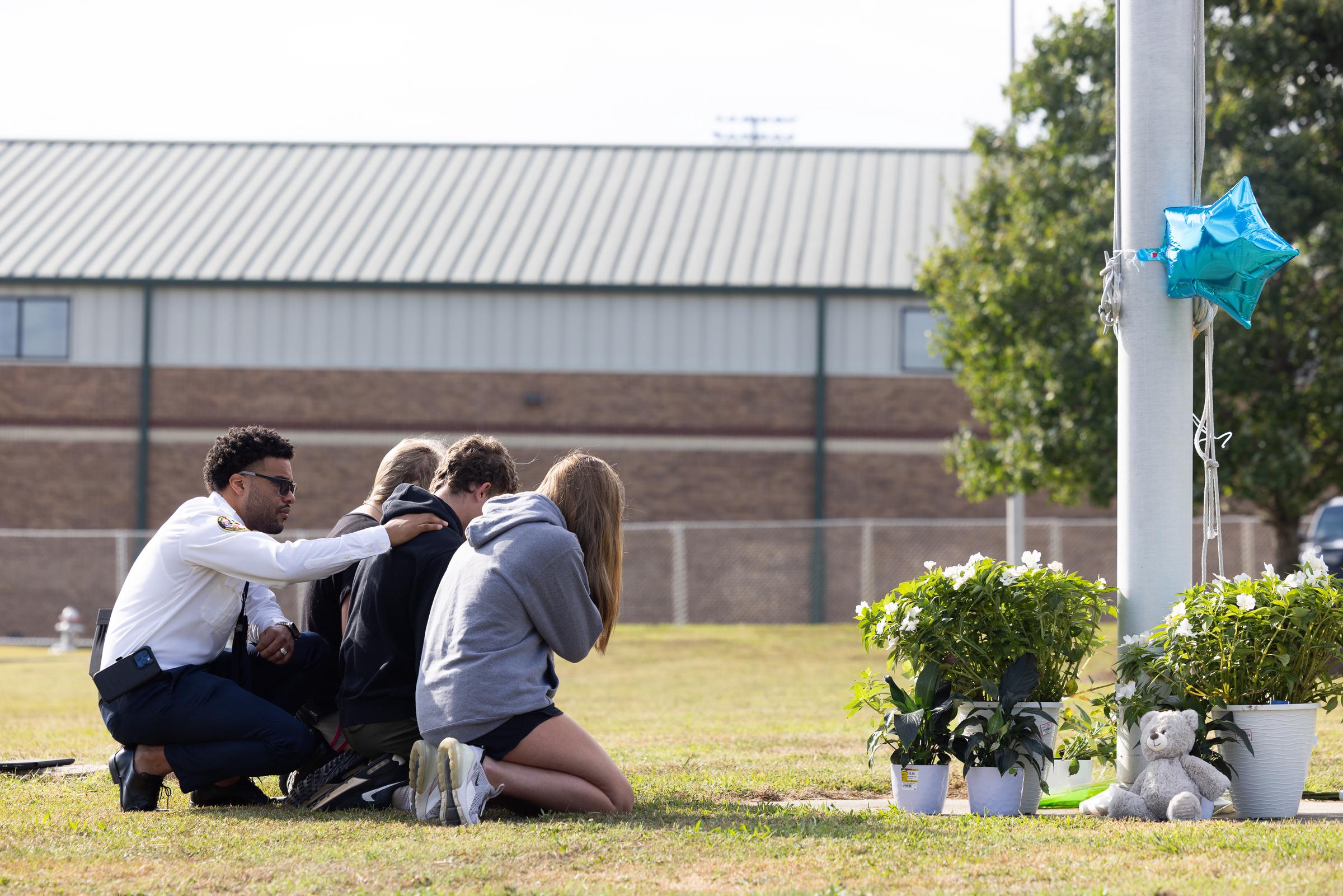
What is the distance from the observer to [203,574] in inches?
240

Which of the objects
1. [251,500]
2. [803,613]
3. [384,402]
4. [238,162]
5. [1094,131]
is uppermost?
[238,162]

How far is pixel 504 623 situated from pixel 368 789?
1.06 m

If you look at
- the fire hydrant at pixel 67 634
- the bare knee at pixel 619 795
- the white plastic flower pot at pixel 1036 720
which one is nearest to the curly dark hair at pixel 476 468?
the bare knee at pixel 619 795

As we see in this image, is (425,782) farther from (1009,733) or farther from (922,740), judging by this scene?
(1009,733)

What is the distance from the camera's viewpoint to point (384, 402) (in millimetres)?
27203

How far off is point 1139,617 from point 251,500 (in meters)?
3.89

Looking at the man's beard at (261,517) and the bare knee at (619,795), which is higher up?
the man's beard at (261,517)

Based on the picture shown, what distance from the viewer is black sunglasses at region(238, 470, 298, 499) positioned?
6309 mm

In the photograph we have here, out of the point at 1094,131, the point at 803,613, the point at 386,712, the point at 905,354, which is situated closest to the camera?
the point at 386,712

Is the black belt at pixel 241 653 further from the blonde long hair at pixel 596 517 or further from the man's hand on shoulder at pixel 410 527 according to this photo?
the blonde long hair at pixel 596 517

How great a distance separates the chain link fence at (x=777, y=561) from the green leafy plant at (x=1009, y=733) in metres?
18.2

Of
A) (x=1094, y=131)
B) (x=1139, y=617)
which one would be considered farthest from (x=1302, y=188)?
(x=1139, y=617)

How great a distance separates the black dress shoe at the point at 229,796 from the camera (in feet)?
20.5

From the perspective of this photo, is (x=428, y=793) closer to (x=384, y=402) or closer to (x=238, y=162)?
(x=384, y=402)
